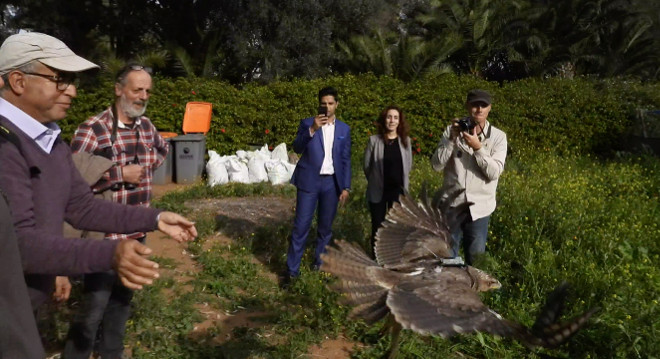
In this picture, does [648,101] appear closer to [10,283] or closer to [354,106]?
[354,106]

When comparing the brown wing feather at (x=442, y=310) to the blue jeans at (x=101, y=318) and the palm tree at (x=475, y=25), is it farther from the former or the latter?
the palm tree at (x=475, y=25)

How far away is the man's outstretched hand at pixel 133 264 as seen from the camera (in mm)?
1558

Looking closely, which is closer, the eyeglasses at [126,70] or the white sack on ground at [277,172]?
the eyeglasses at [126,70]

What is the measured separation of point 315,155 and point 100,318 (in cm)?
243

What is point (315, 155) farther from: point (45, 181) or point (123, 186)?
point (45, 181)

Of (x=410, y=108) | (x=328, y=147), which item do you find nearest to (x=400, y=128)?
(x=328, y=147)

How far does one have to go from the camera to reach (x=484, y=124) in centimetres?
399

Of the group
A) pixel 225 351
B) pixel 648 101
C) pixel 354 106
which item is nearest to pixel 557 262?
pixel 225 351

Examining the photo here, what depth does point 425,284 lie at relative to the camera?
2.93 m

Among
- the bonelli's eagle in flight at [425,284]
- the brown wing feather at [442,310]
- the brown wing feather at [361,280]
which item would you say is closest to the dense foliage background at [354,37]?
the bonelli's eagle in flight at [425,284]

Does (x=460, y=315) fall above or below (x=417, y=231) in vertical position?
below

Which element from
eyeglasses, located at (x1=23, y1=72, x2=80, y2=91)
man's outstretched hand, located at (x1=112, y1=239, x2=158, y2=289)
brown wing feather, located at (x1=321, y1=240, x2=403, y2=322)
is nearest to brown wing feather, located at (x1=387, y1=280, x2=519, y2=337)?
brown wing feather, located at (x1=321, y1=240, x2=403, y2=322)

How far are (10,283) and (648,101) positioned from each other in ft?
43.5

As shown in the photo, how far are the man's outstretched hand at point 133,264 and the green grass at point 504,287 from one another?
209 cm
